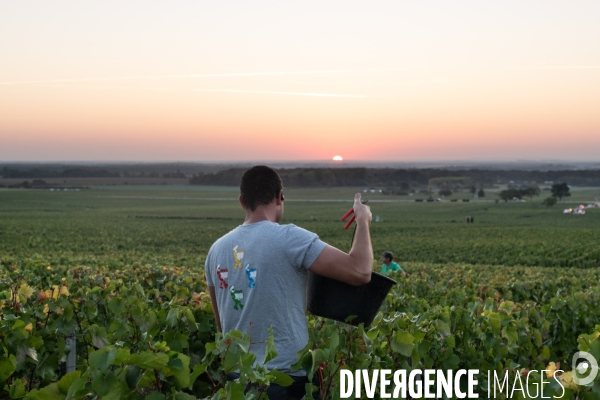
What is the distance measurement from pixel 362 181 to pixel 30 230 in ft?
506

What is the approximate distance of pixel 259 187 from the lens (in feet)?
10.4

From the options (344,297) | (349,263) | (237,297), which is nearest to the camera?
(349,263)

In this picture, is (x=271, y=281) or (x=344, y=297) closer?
(x=271, y=281)

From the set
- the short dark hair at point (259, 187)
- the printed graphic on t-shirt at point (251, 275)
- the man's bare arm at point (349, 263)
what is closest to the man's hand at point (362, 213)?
the man's bare arm at point (349, 263)

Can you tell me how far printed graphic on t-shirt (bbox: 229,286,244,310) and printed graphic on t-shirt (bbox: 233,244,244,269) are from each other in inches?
4.9

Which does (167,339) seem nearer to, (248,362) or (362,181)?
(248,362)

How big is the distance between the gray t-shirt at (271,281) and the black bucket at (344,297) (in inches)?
8.1

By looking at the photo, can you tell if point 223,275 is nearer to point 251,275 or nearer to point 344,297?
point 251,275

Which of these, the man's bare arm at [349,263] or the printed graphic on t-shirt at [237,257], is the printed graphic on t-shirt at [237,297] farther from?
the man's bare arm at [349,263]

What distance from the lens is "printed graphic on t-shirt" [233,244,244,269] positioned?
10.00ft

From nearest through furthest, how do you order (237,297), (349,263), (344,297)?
(349,263)
(237,297)
(344,297)

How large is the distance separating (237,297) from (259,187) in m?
0.57

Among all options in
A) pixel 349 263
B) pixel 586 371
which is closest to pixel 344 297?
pixel 349 263

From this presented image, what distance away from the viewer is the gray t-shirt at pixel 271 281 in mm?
2973
